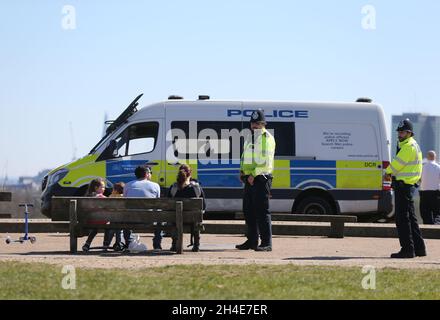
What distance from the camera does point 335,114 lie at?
20.5 meters

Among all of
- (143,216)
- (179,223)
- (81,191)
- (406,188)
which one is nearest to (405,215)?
(406,188)

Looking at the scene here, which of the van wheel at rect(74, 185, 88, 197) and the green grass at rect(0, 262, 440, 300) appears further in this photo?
the van wheel at rect(74, 185, 88, 197)

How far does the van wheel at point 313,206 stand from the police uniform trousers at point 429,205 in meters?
1.80

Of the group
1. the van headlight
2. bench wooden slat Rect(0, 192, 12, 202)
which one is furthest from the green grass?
bench wooden slat Rect(0, 192, 12, 202)

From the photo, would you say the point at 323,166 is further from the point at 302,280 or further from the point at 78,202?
the point at 302,280

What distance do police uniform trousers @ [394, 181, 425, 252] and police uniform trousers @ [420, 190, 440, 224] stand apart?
724 cm

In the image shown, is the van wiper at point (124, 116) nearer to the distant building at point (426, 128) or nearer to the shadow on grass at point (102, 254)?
the shadow on grass at point (102, 254)

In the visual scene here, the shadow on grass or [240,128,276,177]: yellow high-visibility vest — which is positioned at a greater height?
[240,128,276,177]: yellow high-visibility vest

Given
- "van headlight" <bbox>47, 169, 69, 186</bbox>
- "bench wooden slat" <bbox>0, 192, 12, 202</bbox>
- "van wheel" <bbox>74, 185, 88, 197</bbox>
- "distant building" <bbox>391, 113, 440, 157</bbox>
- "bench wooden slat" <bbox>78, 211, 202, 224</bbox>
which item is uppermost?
Answer: "bench wooden slat" <bbox>78, 211, 202, 224</bbox>

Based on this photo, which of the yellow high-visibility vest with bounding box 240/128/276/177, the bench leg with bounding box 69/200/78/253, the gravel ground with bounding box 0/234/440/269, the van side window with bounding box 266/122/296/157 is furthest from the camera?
the van side window with bounding box 266/122/296/157

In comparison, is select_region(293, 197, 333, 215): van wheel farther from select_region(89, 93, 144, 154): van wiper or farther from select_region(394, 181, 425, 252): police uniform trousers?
select_region(394, 181, 425, 252): police uniform trousers

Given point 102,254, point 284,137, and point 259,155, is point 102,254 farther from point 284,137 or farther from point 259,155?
point 284,137

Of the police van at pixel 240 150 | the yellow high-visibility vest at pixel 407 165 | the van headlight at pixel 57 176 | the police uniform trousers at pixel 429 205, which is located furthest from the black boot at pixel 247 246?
the police uniform trousers at pixel 429 205

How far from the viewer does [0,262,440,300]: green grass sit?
9.05 meters
